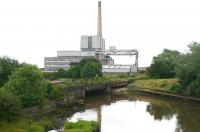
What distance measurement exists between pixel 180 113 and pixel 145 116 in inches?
220

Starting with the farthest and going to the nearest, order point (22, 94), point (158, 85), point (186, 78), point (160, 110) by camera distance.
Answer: point (158, 85) → point (186, 78) → point (160, 110) → point (22, 94)

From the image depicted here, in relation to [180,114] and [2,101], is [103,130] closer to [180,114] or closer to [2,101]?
[2,101]

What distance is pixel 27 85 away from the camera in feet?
164

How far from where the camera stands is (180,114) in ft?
191

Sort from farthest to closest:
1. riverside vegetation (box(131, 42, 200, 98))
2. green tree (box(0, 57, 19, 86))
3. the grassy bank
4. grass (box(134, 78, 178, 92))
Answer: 1. grass (box(134, 78, 178, 92))
2. riverside vegetation (box(131, 42, 200, 98))
3. green tree (box(0, 57, 19, 86))
4. the grassy bank

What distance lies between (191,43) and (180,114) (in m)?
28.3

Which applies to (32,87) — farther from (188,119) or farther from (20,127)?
(188,119)

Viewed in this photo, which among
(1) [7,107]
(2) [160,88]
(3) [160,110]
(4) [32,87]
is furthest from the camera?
(2) [160,88]

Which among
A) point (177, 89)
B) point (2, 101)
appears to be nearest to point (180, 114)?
point (177, 89)

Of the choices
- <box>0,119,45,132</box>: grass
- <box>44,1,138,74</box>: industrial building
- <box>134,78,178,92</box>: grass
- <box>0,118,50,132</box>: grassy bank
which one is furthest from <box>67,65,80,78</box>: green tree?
<box>0,119,45,132</box>: grass

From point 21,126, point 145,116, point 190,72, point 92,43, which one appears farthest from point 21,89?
point 92,43

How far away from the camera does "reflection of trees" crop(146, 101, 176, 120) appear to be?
187 feet

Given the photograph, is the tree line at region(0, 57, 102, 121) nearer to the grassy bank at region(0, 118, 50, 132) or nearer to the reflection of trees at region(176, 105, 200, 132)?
the grassy bank at region(0, 118, 50, 132)

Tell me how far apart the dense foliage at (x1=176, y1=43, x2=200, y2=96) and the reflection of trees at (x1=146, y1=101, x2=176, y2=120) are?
5088 mm
